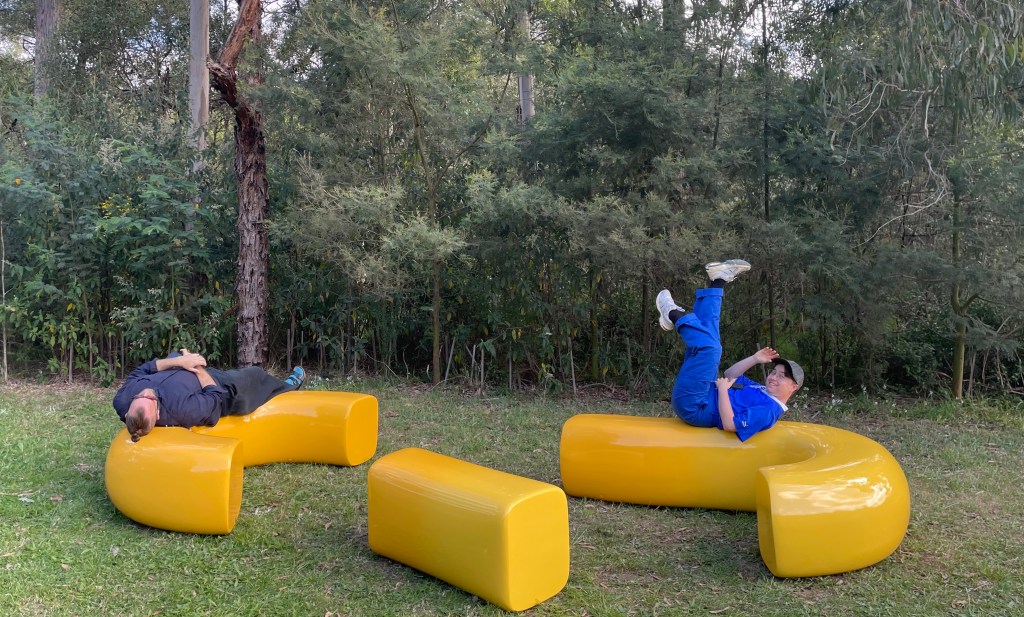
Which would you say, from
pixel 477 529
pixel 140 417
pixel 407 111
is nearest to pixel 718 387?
pixel 477 529

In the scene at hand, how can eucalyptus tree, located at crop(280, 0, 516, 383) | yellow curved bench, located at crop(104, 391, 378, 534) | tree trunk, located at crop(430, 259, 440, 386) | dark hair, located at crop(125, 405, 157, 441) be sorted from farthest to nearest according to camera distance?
tree trunk, located at crop(430, 259, 440, 386)
eucalyptus tree, located at crop(280, 0, 516, 383)
dark hair, located at crop(125, 405, 157, 441)
yellow curved bench, located at crop(104, 391, 378, 534)

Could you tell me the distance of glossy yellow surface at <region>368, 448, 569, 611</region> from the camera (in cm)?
300

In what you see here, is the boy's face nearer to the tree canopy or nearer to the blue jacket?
the tree canopy

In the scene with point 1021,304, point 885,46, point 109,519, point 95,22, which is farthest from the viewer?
point 95,22

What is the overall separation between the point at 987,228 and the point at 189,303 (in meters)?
7.50

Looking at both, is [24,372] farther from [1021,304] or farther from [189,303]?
[1021,304]

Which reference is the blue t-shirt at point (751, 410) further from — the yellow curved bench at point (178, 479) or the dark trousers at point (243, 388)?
the dark trousers at point (243, 388)

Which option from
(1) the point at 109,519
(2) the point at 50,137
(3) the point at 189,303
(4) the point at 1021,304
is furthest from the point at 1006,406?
(2) the point at 50,137

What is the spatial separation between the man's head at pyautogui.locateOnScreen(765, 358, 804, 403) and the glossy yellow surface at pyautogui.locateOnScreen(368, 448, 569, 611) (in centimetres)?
171

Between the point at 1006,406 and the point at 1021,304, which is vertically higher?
the point at 1021,304

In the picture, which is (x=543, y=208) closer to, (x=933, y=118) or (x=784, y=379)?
(x=784, y=379)

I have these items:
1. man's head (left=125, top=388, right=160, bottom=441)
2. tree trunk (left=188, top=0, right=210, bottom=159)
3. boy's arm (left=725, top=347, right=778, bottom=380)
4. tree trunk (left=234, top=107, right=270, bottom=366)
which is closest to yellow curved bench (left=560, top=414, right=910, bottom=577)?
boy's arm (left=725, top=347, right=778, bottom=380)

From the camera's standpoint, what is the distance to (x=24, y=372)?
7.89 meters

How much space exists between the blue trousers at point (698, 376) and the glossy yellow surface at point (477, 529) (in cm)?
140
